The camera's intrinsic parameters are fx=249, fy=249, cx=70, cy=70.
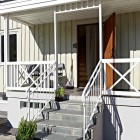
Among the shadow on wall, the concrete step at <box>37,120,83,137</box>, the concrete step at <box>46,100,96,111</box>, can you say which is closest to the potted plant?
the concrete step at <box>46,100,96,111</box>

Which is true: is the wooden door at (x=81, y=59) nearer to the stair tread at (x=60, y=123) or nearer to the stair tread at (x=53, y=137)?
the stair tread at (x=60, y=123)

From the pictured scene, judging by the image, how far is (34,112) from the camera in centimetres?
736

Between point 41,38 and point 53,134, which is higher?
point 41,38

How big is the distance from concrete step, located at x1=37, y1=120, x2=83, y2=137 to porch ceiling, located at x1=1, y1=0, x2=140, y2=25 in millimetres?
3294

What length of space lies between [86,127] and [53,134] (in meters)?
0.90

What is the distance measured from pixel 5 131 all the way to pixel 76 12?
4.12 m

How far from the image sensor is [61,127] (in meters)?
5.78

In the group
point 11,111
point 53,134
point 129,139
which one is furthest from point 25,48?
point 129,139

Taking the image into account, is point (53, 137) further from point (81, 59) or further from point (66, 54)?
point (81, 59)

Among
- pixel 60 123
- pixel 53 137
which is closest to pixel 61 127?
pixel 60 123

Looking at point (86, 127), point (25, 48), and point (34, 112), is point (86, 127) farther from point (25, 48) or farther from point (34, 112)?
point (25, 48)

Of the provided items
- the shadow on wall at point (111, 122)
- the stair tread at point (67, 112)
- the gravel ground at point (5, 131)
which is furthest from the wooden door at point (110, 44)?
the gravel ground at point (5, 131)

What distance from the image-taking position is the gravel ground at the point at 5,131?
21.1 ft

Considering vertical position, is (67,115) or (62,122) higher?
(67,115)
